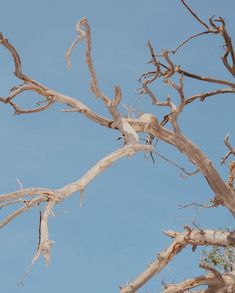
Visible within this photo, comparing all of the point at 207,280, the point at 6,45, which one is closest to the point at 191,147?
the point at 207,280

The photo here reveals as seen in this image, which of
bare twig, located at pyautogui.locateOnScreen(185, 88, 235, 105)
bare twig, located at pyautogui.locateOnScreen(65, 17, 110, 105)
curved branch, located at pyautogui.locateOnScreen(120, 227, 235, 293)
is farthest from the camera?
bare twig, located at pyautogui.locateOnScreen(185, 88, 235, 105)

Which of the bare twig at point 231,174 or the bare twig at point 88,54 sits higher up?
the bare twig at point 88,54

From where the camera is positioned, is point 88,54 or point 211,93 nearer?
point 88,54

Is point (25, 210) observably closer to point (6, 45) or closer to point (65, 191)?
point (65, 191)

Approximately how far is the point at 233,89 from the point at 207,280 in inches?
146

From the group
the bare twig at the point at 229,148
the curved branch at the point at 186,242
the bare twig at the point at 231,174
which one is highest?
the bare twig at the point at 229,148

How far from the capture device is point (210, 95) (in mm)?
11969

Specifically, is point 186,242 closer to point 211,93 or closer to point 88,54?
point 211,93

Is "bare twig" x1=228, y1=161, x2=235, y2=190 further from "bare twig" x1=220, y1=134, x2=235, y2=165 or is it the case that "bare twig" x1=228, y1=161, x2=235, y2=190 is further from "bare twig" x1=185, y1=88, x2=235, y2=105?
"bare twig" x1=185, y1=88, x2=235, y2=105

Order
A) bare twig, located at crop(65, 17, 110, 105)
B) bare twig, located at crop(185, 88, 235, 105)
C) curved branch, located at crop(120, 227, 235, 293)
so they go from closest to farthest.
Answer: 1. bare twig, located at crop(65, 17, 110, 105)
2. curved branch, located at crop(120, 227, 235, 293)
3. bare twig, located at crop(185, 88, 235, 105)

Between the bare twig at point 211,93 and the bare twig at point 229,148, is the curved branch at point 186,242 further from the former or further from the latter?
the bare twig at point 211,93

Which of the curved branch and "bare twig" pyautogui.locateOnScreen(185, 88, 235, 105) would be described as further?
"bare twig" pyautogui.locateOnScreen(185, 88, 235, 105)

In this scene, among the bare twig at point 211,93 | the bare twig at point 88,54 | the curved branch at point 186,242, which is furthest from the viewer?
the bare twig at point 211,93

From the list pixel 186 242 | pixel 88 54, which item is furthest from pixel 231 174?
pixel 88 54
